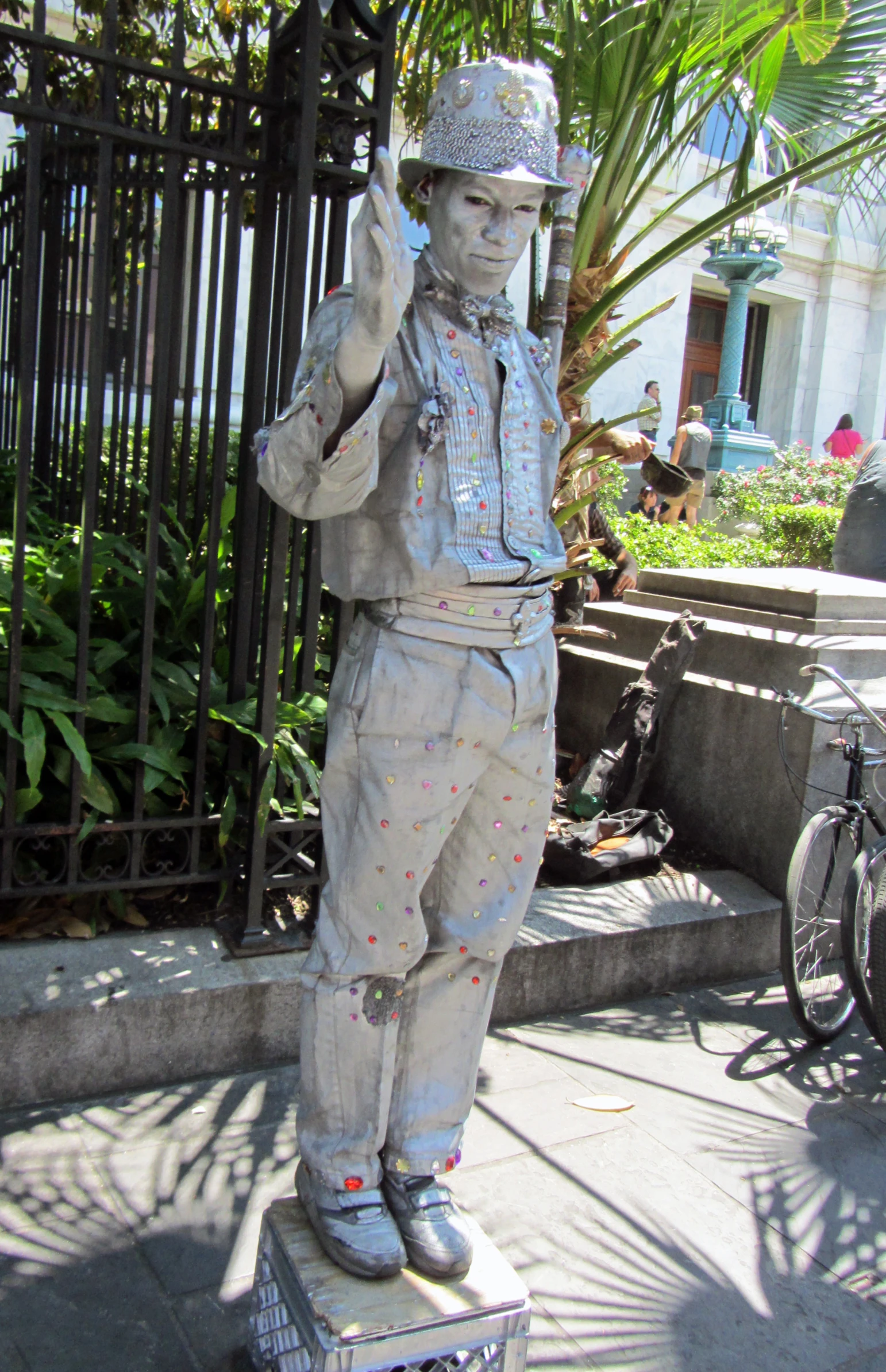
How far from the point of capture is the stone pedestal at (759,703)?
4.28 meters

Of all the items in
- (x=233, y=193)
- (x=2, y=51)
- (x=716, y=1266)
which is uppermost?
(x=2, y=51)

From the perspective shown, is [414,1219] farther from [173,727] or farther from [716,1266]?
[173,727]

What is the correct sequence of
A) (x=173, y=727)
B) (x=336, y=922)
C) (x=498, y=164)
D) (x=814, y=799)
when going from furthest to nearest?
(x=814, y=799) < (x=173, y=727) < (x=336, y=922) < (x=498, y=164)

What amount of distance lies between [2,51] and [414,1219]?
3035 mm

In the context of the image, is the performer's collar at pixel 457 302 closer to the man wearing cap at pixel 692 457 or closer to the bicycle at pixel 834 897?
the bicycle at pixel 834 897

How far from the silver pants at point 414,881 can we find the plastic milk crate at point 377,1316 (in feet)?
0.52

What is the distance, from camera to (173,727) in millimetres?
3494

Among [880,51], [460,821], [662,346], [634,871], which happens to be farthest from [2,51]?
[662,346]

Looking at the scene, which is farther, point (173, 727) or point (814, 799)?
point (814, 799)

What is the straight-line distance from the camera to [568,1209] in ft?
8.97

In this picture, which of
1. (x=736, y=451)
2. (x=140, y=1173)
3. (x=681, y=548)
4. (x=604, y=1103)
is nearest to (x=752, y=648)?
(x=604, y=1103)

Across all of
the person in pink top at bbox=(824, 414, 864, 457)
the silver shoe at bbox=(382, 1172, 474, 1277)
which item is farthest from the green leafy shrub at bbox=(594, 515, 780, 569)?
the person in pink top at bbox=(824, 414, 864, 457)

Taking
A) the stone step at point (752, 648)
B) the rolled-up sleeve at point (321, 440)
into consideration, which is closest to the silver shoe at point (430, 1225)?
the rolled-up sleeve at point (321, 440)

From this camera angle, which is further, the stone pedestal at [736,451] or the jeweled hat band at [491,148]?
the stone pedestal at [736,451]
